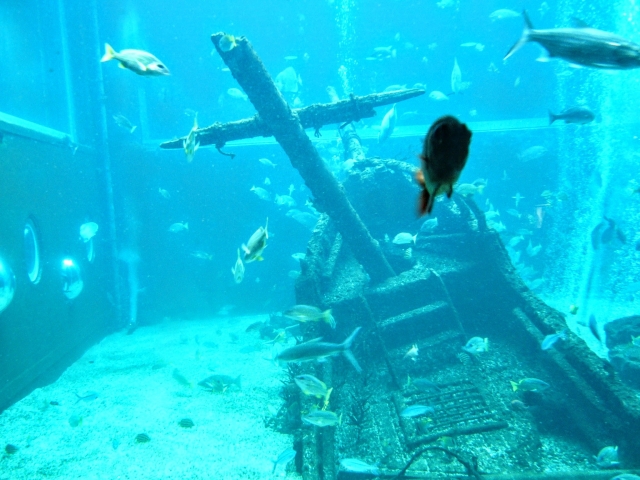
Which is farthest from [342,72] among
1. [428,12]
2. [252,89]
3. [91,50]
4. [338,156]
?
[252,89]

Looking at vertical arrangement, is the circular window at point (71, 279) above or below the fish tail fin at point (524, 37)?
below

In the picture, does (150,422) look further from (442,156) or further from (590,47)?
(590,47)

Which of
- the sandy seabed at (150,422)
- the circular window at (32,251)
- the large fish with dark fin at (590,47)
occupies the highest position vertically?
the large fish with dark fin at (590,47)

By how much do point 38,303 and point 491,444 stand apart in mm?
9371

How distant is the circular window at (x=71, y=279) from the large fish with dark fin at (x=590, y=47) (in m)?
11.2

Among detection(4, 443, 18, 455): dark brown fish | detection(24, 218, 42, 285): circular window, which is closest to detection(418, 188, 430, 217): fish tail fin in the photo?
detection(4, 443, 18, 455): dark brown fish

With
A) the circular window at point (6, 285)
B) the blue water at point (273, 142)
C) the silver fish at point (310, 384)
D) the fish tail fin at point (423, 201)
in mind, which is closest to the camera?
the fish tail fin at point (423, 201)

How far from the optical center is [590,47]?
79.8 inches

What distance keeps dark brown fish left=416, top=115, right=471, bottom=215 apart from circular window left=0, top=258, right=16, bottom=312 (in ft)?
28.0

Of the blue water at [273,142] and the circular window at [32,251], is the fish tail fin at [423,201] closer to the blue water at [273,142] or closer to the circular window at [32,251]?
the blue water at [273,142]

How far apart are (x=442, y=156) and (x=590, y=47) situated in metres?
1.71

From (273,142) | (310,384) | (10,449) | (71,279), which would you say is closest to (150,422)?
(10,449)

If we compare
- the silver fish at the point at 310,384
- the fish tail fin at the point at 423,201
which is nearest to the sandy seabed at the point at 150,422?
the silver fish at the point at 310,384

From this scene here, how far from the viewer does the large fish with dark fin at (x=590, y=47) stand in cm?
198
